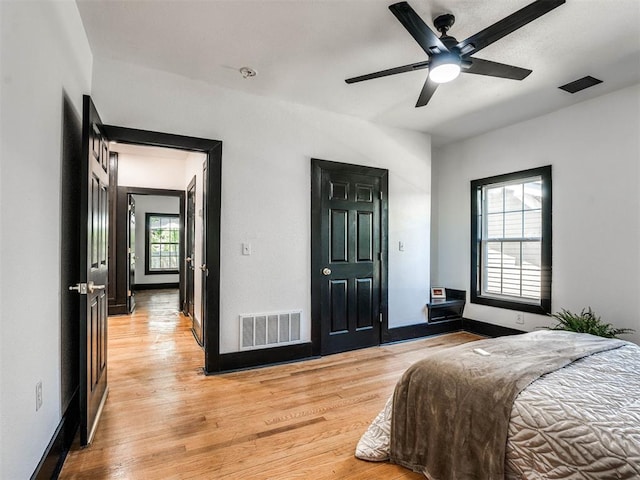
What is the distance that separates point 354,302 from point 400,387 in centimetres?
209

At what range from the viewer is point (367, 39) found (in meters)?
2.50

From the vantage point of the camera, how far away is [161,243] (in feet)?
31.6

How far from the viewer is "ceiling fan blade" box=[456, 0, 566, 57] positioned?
1733 mm

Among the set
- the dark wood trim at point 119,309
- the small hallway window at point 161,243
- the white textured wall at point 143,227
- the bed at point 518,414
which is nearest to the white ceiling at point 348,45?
the bed at point 518,414

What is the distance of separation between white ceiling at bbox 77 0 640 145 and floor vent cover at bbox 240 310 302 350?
7.32 ft

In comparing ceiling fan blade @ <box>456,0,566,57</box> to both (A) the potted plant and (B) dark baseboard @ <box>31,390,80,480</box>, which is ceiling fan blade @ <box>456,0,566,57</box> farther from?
(B) dark baseboard @ <box>31,390,80,480</box>

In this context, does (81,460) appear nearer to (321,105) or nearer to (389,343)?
(389,343)

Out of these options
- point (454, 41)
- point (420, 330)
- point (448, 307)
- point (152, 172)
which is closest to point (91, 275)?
point (454, 41)

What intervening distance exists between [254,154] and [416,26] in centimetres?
191

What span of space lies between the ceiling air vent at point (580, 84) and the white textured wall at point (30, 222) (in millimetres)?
3953

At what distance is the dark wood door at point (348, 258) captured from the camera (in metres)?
3.79

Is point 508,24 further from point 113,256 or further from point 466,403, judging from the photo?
point 113,256

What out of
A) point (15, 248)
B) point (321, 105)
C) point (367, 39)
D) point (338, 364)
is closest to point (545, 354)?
point (338, 364)

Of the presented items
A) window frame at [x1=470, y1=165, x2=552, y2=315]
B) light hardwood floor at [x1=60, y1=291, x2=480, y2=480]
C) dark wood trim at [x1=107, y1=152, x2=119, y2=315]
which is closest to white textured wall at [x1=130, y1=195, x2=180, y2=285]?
dark wood trim at [x1=107, y1=152, x2=119, y2=315]
